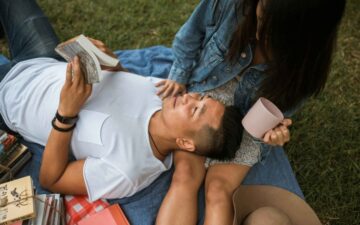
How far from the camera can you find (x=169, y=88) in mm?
2604

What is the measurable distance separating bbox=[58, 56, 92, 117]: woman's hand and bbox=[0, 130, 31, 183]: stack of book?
0.47 meters

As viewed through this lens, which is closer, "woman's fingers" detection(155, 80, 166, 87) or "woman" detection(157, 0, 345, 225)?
"woman" detection(157, 0, 345, 225)

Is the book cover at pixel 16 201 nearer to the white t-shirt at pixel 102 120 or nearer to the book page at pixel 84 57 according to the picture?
the white t-shirt at pixel 102 120

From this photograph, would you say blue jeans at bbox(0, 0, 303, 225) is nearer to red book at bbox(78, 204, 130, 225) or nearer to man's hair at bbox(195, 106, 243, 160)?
red book at bbox(78, 204, 130, 225)

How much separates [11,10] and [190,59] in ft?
4.66

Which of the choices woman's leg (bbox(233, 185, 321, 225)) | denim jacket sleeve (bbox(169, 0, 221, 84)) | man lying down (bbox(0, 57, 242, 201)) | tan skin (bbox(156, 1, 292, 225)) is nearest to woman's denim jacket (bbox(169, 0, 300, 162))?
denim jacket sleeve (bbox(169, 0, 221, 84))

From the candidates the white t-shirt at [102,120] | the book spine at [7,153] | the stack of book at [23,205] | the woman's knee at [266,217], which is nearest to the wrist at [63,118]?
the white t-shirt at [102,120]

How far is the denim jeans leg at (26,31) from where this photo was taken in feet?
9.12

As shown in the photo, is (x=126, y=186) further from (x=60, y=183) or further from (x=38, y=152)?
(x=38, y=152)

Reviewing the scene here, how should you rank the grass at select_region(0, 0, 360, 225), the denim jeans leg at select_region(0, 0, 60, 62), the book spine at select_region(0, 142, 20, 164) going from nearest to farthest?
the book spine at select_region(0, 142, 20, 164) < the denim jeans leg at select_region(0, 0, 60, 62) < the grass at select_region(0, 0, 360, 225)

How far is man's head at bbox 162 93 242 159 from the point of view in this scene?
2.28 metres

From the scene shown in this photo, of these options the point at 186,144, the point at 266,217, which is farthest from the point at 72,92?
the point at 266,217

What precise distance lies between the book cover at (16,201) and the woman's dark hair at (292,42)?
140 centimetres

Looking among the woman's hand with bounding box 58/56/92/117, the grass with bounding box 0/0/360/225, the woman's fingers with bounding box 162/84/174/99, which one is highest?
the woman's hand with bounding box 58/56/92/117
